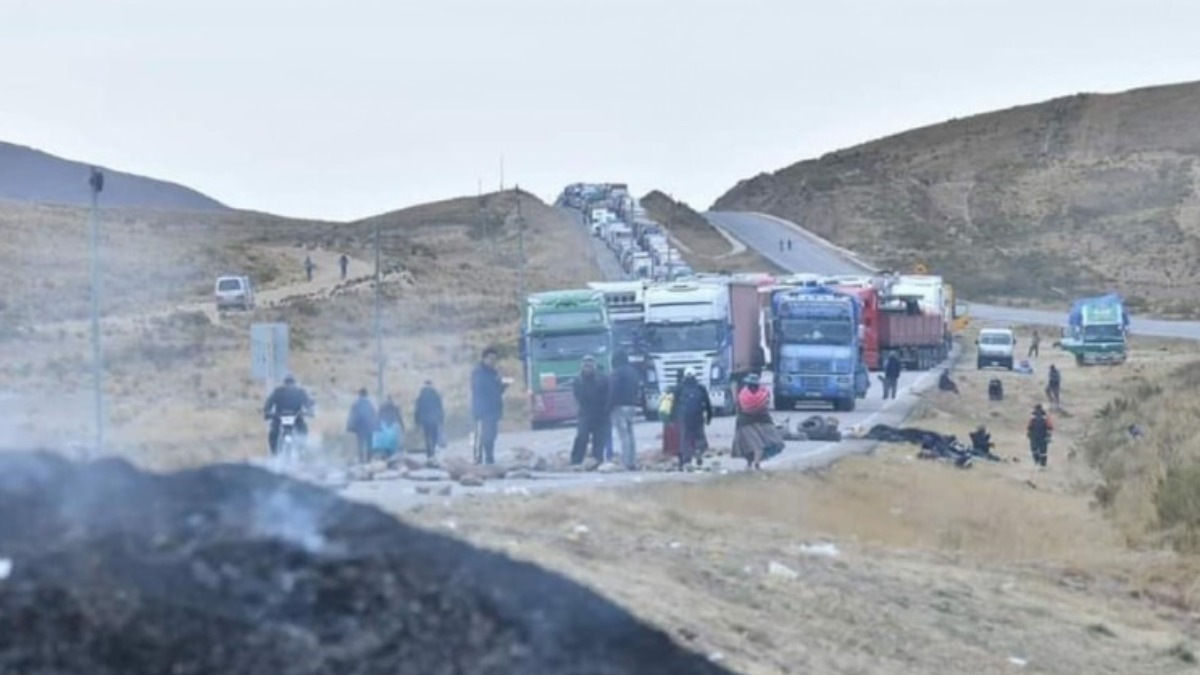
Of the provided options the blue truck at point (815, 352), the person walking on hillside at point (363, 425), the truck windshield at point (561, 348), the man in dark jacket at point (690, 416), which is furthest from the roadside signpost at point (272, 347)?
the blue truck at point (815, 352)

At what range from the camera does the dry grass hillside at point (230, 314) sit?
38750 millimetres

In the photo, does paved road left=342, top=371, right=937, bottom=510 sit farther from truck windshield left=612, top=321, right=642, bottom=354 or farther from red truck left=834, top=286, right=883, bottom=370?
red truck left=834, top=286, right=883, bottom=370

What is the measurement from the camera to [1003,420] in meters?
56.6

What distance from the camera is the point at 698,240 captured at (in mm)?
136875

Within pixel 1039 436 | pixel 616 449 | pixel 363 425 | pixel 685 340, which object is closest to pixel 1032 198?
pixel 685 340

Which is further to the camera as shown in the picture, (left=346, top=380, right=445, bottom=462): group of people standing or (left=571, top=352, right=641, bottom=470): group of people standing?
(left=571, top=352, right=641, bottom=470): group of people standing

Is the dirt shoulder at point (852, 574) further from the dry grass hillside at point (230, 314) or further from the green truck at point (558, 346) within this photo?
the green truck at point (558, 346)

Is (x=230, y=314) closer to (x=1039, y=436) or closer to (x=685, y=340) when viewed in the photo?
(x=685, y=340)

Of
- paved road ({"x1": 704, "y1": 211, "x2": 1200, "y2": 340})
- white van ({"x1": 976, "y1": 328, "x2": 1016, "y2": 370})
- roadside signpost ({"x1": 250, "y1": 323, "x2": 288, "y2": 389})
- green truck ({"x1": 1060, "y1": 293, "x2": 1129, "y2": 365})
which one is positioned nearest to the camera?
roadside signpost ({"x1": 250, "y1": 323, "x2": 288, "y2": 389})

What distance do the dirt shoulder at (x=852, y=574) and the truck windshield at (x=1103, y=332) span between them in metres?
50.9

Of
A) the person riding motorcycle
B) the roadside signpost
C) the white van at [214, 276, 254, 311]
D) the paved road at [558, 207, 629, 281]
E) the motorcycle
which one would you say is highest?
the paved road at [558, 207, 629, 281]

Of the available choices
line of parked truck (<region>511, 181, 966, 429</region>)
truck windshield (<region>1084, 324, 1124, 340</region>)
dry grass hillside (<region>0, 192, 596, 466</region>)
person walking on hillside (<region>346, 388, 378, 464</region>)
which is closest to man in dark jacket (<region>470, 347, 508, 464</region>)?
person walking on hillside (<region>346, 388, 378, 464</region>)

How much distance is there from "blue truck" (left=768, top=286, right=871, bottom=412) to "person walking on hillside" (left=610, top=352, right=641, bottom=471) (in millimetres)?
21188

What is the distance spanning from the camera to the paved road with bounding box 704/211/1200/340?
104500 mm
